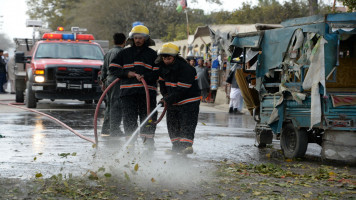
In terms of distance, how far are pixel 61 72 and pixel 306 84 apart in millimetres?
10760

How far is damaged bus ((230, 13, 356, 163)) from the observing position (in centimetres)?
895

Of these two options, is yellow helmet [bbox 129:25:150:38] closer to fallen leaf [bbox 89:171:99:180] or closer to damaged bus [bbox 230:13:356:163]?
damaged bus [bbox 230:13:356:163]

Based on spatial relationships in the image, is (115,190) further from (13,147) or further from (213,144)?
(213,144)

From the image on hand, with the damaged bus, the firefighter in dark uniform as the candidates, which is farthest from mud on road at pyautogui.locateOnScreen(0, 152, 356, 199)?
the firefighter in dark uniform

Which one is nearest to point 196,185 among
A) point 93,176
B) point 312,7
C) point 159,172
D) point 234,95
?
point 159,172

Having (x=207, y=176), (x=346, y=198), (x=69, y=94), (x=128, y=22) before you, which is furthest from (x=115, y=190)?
(x=128, y=22)

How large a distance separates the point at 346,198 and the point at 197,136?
20.6 feet

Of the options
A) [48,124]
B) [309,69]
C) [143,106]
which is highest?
[309,69]

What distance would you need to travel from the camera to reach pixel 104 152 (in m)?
9.33

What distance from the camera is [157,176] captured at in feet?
23.9

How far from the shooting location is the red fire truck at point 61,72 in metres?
18.5

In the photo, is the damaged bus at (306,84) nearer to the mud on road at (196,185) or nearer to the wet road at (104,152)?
the wet road at (104,152)

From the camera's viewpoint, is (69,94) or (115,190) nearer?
(115,190)

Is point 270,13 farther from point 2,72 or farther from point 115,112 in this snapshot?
point 115,112
